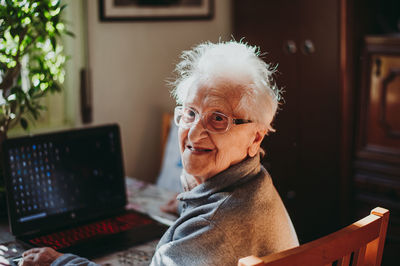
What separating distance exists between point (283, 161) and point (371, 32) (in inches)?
38.1

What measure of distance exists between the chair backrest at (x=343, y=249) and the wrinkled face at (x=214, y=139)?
31 centimetres

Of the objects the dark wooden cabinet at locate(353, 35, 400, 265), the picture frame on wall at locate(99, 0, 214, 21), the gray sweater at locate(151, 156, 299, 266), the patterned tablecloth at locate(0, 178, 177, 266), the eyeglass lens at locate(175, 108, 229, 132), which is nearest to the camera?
the gray sweater at locate(151, 156, 299, 266)

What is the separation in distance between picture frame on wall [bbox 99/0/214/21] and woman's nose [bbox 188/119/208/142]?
5.06 feet

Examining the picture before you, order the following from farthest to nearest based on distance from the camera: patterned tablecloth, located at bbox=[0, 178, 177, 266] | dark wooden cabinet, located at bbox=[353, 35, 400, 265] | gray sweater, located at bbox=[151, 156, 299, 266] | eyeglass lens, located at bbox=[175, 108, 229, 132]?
dark wooden cabinet, located at bbox=[353, 35, 400, 265] < patterned tablecloth, located at bbox=[0, 178, 177, 266] < eyeglass lens, located at bbox=[175, 108, 229, 132] < gray sweater, located at bbox=[151, 156, 299, 266]

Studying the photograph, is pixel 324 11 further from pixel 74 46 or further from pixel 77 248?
pixel 77 248

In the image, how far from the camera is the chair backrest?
91 centimetres

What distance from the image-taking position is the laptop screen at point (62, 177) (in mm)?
1481

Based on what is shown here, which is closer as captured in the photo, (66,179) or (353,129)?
(66,179)

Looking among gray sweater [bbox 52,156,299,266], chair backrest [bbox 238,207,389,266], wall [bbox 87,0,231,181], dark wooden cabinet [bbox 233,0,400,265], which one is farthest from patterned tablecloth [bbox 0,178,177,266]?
dark wooden cabinet [bbox 233,0,400,265]

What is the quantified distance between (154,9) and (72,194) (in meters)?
1.47

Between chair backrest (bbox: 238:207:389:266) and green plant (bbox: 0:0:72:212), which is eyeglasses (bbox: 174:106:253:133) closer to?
chair backrest (bbox: 238:207:389:266)

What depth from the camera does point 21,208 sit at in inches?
58.3

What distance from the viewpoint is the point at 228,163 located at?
1.22 m

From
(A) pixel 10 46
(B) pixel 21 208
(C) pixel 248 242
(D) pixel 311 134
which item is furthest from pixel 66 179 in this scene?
(D) pixel 311 134
